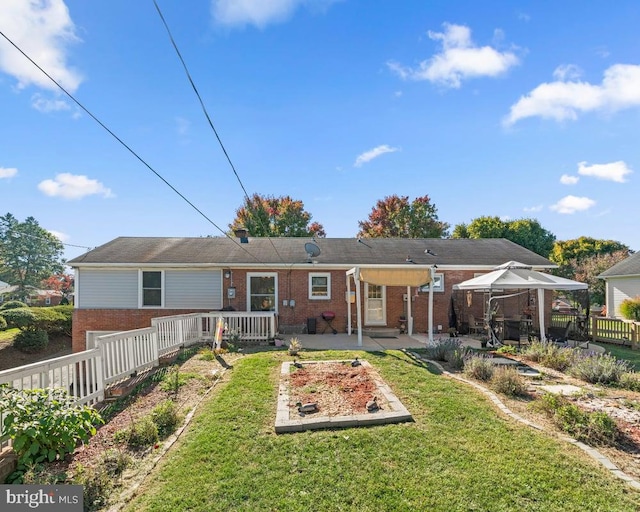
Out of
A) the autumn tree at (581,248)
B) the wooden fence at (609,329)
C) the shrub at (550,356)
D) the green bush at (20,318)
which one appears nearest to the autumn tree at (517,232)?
the autumn tree at (581,248)

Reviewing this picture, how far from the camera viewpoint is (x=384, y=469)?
3867 millimetres

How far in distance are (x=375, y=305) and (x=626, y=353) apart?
340 inches

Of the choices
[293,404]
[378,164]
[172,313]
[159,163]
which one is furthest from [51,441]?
[378,164]

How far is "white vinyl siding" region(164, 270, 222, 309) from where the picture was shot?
48.6ft

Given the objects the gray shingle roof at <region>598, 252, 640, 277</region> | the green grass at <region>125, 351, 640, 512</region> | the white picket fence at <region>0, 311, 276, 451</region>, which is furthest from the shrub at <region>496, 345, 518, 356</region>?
the gray shingle roof at <region>598, 252, 640, 277</region>

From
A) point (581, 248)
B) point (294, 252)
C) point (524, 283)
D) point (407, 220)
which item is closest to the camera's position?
point (524, 283)

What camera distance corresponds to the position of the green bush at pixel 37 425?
3689 mm

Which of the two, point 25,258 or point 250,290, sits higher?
point 25,258

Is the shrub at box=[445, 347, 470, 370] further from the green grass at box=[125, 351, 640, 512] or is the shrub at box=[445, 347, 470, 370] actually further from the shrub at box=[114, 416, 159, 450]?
the shrub at box=[114, 416, 159, 450]

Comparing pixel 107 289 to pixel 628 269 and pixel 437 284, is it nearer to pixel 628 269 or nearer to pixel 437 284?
pixel 437 284

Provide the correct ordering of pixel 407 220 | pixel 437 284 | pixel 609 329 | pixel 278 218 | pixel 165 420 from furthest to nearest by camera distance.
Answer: pixel 278 218 → pixel 407 220 → pixel 437 284 → pixel 609 329 → pixel 165 420

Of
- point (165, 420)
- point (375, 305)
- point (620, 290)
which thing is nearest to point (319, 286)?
point (375, 305)

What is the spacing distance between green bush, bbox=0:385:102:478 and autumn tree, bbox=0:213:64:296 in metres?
71.6

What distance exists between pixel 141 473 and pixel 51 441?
1058mm
